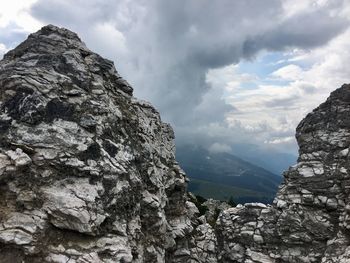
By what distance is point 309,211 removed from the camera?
97.0 feet

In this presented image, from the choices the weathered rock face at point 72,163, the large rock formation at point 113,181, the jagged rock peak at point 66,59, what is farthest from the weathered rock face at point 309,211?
the jagged rock peak at point 66,59

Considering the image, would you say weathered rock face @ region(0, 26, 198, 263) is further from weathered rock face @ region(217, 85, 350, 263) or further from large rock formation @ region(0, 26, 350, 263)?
weathered rock face @ region(217, 85, 350, 263)

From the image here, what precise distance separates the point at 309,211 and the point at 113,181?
16540 millimetres

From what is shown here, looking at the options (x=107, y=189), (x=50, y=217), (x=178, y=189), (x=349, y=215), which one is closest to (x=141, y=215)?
(x=107, y=189)

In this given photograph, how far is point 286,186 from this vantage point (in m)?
31.7

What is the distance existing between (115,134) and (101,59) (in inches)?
331

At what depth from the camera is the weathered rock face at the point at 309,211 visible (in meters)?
28.3

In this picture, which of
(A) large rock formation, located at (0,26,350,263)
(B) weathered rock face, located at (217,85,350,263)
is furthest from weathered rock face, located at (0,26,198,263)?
(B) weathered rock face, located at (217,85,350,263)

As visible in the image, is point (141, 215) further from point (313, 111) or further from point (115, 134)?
point (313, 111)

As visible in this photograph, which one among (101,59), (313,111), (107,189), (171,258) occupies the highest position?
(101,59)

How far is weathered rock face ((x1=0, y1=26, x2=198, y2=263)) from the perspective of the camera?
63.6ft

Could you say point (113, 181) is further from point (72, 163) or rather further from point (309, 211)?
point (309, 211)

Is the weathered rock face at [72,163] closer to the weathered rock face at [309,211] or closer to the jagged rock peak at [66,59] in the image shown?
the jagged rock peak at [66,59]

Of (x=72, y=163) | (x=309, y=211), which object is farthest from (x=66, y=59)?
(x=309, y=211)
